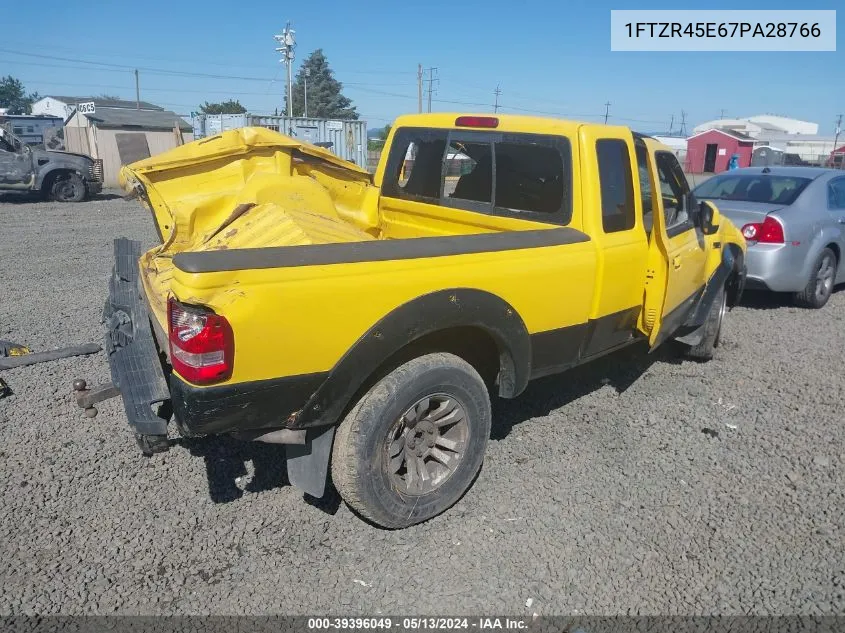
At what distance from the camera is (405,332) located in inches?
111

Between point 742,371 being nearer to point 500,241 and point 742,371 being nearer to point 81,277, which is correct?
point 500,241

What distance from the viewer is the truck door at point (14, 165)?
16.8 m

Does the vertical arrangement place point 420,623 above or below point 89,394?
below

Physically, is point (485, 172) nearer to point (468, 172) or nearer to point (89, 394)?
point (468, 172)

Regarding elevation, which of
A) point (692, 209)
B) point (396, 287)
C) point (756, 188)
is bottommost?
point (396, 287)

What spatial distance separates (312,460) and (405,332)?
28.6 inches

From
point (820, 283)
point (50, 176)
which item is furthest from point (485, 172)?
point (50, 176)

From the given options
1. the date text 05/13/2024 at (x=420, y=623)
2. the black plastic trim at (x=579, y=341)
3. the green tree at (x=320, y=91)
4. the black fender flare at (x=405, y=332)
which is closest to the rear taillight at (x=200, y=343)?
the black fender flare at (x=405, y=332)

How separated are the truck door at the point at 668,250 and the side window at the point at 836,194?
3631 mm

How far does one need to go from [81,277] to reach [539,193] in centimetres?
679

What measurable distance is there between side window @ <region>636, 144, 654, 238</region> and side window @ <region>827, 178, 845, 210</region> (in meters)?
4.38

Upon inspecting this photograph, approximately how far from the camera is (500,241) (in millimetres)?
3184

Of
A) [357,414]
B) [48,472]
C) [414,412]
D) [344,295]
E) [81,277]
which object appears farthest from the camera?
[81,277]

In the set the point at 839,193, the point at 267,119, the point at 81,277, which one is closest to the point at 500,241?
the point at 839,193
